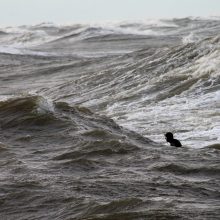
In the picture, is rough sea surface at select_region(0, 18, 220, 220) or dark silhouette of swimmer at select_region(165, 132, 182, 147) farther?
dark silhouette of swimmer at select_region(165, 132, 182, 147)

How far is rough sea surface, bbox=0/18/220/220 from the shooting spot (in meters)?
5.69

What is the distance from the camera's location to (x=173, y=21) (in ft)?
170

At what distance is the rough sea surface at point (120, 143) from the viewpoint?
5.69 meters

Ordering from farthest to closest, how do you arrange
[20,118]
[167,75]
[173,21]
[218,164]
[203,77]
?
1. [173,21]
2. [167,75]
3. [203,77]
4. [20,118]
5. [218,164]

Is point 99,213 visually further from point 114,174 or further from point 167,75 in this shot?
point 167,75

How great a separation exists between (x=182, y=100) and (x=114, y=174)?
6963 millimetres

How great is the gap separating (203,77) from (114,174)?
344 inches

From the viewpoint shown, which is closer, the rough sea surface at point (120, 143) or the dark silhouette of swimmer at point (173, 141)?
the rough sea surface at point (120, 143)

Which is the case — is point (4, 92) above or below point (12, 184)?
below

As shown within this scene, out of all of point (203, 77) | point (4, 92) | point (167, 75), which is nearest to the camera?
point (203, 77)

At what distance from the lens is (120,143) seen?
27.0 ft

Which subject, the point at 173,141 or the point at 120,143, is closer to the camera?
the point at 120,143

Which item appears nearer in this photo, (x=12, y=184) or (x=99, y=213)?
(x=99, y=213)

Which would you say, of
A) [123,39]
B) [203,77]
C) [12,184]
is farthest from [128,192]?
[123,39]
